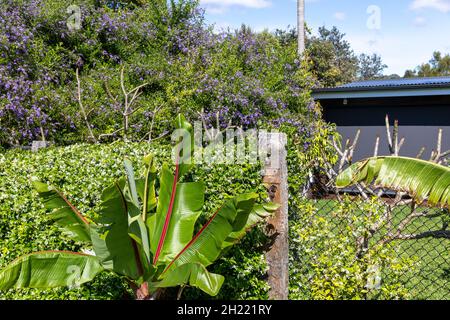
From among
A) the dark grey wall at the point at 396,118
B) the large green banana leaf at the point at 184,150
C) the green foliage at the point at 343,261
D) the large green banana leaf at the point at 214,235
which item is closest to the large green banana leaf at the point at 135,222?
the large green banana leaf at the point at 214,235

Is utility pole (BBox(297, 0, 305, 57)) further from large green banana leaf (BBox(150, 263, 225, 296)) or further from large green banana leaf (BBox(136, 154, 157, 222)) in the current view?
large green banana leaf (BBox(150, 263, 225, 296))

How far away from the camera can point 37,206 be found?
4.52 m

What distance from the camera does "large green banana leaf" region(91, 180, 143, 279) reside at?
323 cm

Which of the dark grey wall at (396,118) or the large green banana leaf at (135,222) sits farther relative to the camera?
the dark grey wall at (396,118)

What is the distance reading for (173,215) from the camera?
12.6 ft

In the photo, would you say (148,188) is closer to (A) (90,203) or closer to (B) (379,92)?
(A) (90,203)

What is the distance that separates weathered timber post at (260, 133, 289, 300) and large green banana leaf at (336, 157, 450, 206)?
1.74 feet

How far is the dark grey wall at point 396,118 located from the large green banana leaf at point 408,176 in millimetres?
10161

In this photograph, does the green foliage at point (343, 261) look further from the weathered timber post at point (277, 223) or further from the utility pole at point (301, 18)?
the utility pole at point (301, 18)

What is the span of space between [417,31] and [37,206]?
42.7 ft

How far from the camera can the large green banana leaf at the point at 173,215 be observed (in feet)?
12.5

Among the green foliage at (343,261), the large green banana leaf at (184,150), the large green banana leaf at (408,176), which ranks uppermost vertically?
the large green banana leaf at (184,150)

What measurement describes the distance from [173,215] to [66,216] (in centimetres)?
88

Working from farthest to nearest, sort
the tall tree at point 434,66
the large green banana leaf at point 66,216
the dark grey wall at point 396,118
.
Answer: the tall tree at point 434,66 < the dark grey wall at point 396,118 < the large green banana leaf at point 66,216
